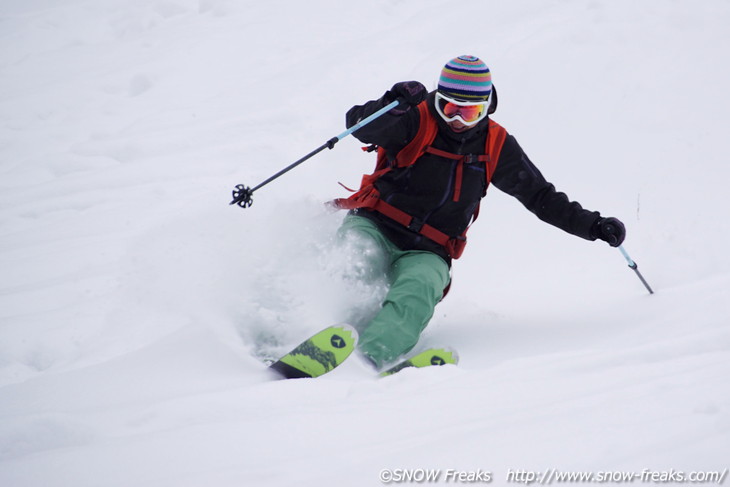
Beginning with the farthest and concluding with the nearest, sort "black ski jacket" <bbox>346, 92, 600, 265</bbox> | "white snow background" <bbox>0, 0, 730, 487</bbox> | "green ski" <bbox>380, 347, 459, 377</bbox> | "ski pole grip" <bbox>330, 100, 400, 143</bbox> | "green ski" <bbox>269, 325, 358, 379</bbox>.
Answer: "black ski jacket" <bbox>346, 92, 600, 265</bbox>
"ski pole grip" <bbox>330, 100, 400, 143</bbox>
"green ski" <bbox>380, 347, 459, 377</bbox>
"green ski" <bbox>269, 325, 358, 379</bbox>
"white snow background" <bbox>0, 0, 730, 487</bbox>

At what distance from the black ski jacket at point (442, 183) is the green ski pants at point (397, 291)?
0.09 metres

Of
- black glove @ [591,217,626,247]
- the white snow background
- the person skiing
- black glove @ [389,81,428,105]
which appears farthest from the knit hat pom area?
the white snow background

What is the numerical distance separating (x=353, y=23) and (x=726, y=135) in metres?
4.61

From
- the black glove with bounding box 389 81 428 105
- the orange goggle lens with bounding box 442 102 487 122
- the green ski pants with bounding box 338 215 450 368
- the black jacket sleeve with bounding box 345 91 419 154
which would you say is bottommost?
the green ski pants with bounding box 338 215 450 368

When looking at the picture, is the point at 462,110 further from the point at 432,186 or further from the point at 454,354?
the point at 454,354

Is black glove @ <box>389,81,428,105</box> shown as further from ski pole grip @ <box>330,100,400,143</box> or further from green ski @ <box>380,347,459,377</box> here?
green ski @ <box>380,347,459,377</box>

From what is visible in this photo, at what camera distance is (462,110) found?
140 inches

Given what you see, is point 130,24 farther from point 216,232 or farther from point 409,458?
point 409,458

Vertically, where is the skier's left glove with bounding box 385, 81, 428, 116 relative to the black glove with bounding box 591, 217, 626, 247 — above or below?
above

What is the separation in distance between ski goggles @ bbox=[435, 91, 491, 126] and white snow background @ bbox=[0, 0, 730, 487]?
1.06 metres

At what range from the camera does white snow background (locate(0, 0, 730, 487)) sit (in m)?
2.05

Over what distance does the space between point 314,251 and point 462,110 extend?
120 cm

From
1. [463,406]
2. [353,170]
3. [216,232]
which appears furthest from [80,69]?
[463,406]

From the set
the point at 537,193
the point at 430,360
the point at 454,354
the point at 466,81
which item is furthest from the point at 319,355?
the point at 537,193
